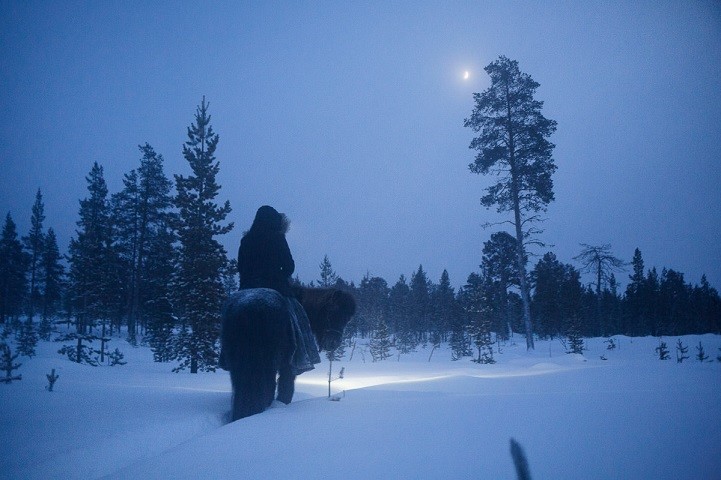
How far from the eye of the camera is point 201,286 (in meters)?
12.9

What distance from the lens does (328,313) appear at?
4.94m

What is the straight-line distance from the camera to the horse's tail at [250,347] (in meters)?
3.41

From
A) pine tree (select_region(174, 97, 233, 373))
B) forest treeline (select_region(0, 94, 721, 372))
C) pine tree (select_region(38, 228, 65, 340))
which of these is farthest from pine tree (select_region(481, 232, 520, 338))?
pine tree (select_region(38, 228, 65, 340))

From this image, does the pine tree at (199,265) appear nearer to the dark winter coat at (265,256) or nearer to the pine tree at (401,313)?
the dark winter coat at (265,256)

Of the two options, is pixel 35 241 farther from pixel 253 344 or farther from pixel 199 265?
pixel 253 344

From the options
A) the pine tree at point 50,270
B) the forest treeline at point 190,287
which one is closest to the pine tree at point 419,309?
the forest treeline at point 190,287

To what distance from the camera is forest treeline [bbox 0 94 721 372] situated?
13312mm

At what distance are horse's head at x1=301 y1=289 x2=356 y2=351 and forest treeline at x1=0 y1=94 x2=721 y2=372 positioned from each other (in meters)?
0.42

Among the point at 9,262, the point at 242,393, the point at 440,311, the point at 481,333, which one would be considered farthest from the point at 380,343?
the point at 9,262

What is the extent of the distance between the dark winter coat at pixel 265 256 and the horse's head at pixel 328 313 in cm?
62

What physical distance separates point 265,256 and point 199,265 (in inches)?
396

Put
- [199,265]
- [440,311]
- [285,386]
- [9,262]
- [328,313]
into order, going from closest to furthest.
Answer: [285,386], [328,313], [199,265], [9,262], [440,311]

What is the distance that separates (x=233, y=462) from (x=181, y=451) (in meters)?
0.46

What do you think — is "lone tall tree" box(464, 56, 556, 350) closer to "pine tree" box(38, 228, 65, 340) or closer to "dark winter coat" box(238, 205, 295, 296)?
"dark winter coat" box(238, 205, 295, 296)
